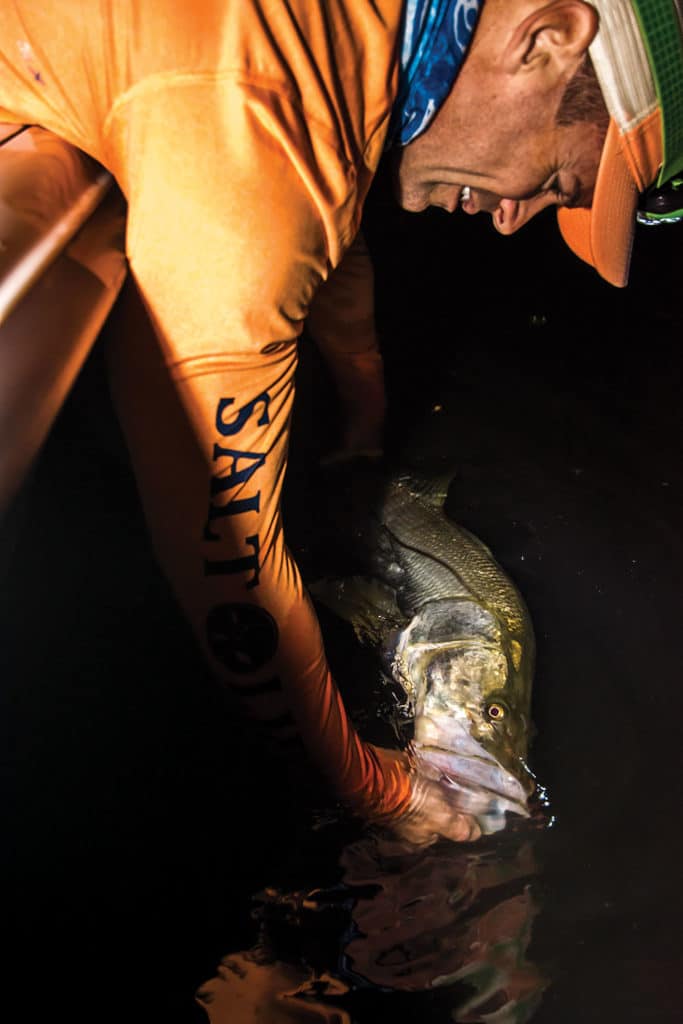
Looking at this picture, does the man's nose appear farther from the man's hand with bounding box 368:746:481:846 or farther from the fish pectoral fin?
the man's hand with bounding box 368:746:481:846

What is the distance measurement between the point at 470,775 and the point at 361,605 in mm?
622

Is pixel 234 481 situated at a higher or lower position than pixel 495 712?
higher

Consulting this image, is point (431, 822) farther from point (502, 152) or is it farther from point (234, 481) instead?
point (502, 152)

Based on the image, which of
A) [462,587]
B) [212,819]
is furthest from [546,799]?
[212,819]

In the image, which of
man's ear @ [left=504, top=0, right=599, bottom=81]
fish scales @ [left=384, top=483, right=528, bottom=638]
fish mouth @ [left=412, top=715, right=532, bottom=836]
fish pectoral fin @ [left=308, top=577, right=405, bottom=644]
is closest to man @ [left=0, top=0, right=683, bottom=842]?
man's ear @ [left=504, top=0, right=599, bottom=81]

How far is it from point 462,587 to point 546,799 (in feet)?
2.18

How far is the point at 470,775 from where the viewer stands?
6.63 ft

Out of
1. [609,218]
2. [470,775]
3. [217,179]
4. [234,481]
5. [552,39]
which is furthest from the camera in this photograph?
[470,775]

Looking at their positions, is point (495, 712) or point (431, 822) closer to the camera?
point (431, 822)

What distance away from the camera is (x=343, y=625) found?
93.3 inches

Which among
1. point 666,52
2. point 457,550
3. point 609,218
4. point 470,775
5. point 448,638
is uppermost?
point 666,52

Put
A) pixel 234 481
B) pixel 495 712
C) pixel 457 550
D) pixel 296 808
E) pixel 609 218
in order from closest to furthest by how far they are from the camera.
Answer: pixel 234 481
pixel 609 218
pixel 296 808
pixel 495 712
pixel 457 550

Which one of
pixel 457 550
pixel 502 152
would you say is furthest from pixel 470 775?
pixel 502 152

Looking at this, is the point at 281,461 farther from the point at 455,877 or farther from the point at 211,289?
the point at 455,877
